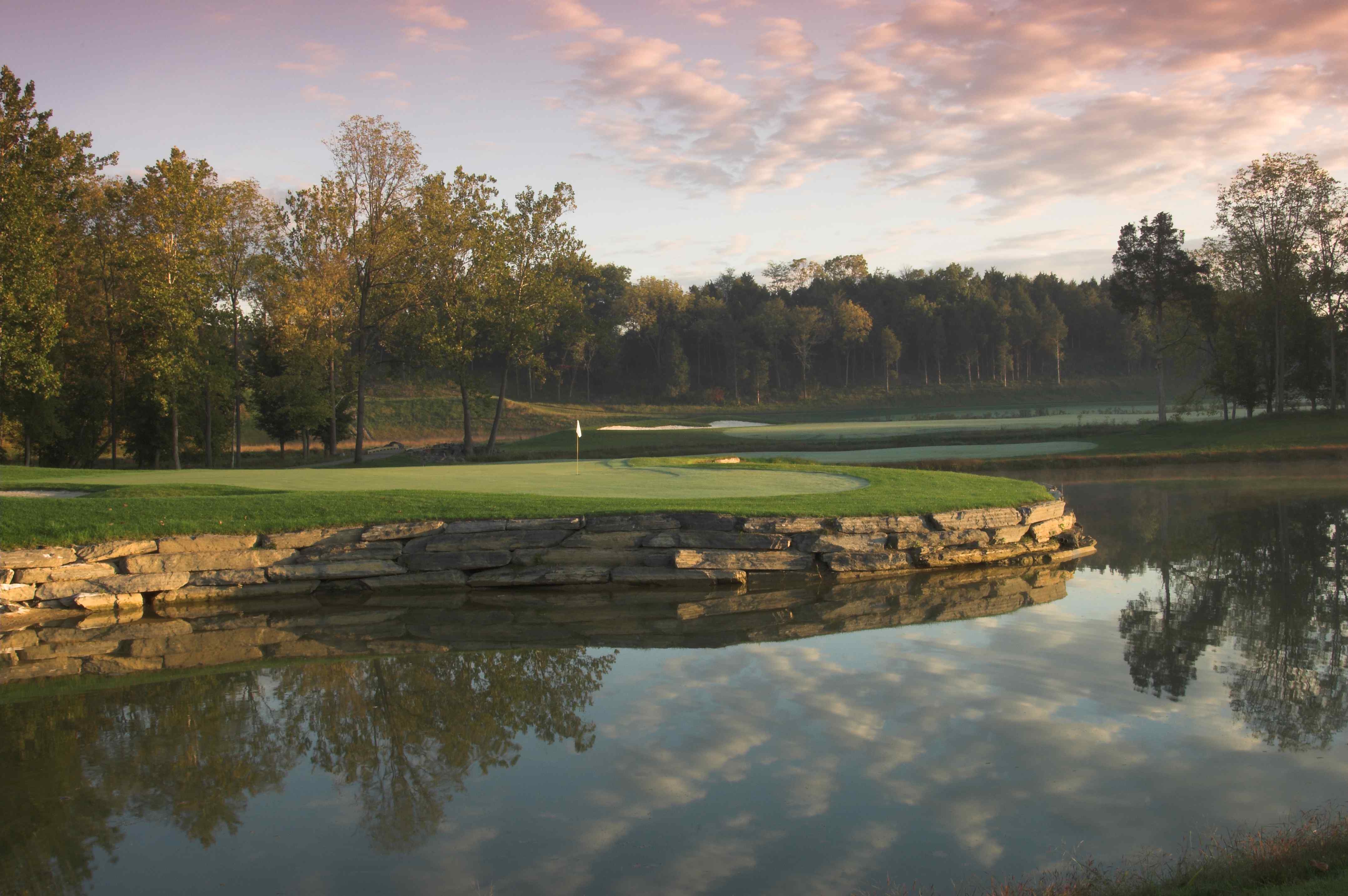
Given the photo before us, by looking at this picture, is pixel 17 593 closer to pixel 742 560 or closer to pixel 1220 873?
pixel 742 560

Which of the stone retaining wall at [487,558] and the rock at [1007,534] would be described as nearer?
the stone retaining wall at [487,558]

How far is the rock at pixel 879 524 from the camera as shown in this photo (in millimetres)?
13742

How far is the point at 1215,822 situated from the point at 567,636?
21.0 ft

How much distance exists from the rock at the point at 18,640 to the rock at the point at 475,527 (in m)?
4.98

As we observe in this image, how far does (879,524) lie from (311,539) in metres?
8.40

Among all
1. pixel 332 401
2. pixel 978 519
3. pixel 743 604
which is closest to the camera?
pixel 743 604

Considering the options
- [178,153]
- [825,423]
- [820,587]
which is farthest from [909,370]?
[820,587]

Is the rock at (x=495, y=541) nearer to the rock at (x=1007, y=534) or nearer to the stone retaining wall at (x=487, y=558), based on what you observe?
the stone retaining wall at (x=487, y=558)

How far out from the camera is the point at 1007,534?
14570mm

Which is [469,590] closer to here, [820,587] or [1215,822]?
[820,587]

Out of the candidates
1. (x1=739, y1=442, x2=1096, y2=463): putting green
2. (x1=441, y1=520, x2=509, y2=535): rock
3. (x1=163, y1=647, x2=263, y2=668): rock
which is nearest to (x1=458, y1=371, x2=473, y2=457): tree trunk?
(x1=739, y1=442, x2=1096, y2=463): putting green

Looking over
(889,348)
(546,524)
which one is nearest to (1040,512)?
(546,524)

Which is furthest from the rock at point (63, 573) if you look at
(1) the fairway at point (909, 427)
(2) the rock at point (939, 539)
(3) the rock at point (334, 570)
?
(1) the fairway at point (909, 427)

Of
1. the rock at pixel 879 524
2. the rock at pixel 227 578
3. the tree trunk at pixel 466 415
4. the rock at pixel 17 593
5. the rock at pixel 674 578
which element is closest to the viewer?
the rock at pixel 17 593
